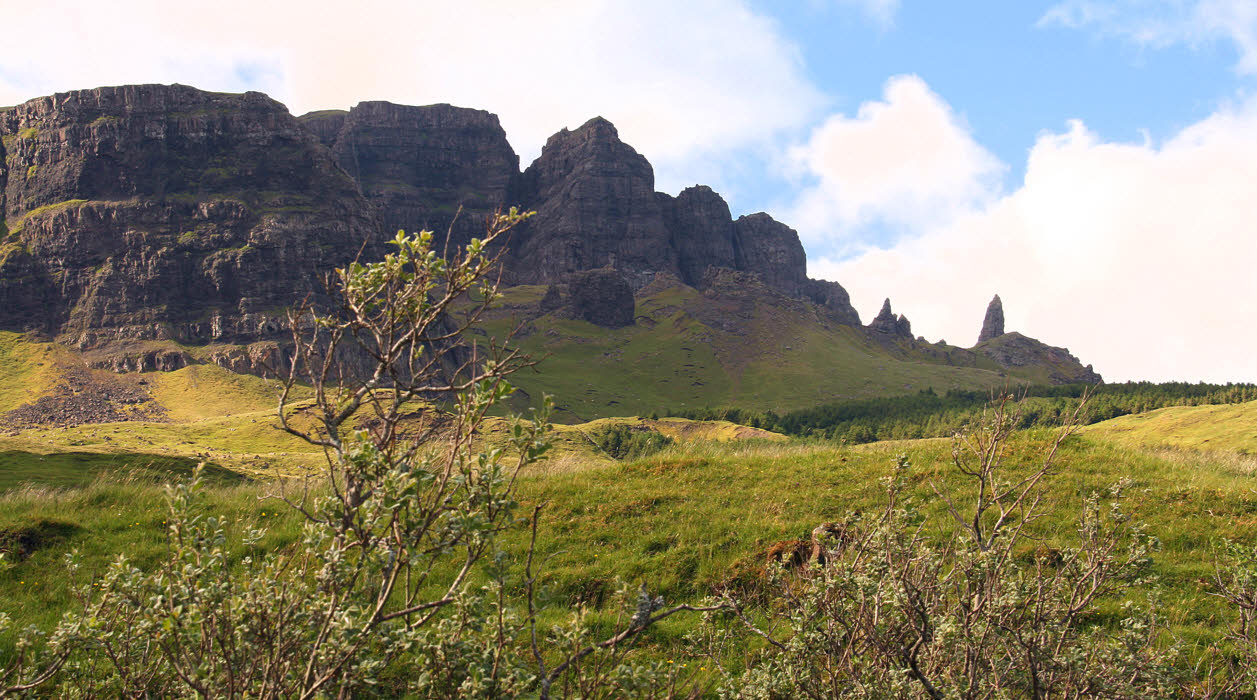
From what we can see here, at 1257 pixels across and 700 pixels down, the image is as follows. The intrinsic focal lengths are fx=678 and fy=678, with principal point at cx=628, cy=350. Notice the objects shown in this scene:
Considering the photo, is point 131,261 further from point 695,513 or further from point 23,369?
point 695,513

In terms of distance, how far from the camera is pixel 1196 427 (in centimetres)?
8231

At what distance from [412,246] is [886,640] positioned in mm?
4792

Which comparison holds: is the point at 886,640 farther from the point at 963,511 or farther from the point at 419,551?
the point at 963,511

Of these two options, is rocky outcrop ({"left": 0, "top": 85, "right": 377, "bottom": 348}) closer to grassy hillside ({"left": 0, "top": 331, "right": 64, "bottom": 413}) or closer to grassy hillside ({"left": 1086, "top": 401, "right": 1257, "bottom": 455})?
grassy hillside ({"left": 0, "top": 331, "right": 64, "bottom": 413})

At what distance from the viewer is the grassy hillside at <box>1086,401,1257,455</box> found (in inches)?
2772

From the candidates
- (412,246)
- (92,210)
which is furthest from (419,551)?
(92,210)

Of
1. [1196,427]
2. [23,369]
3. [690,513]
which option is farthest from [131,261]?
[1196,427]

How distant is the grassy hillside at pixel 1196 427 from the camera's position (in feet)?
231

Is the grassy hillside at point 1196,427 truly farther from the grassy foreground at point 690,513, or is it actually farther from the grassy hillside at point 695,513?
the grassy hillside at point 695,513

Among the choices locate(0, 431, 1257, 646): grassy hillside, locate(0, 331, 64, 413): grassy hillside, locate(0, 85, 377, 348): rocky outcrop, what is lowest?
locate(0, 331, 64, 413): grassy hillside

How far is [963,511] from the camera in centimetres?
1178

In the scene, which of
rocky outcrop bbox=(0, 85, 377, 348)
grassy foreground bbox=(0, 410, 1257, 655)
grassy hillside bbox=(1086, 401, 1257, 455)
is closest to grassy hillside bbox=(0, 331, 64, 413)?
rocky outcrop bbox=(0, 85, 377, 348)

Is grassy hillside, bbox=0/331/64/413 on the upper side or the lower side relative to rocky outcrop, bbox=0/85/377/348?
lower

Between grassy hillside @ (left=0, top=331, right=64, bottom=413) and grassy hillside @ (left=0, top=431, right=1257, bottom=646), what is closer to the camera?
grassy hillside @ (left=0, top=431, right=1257, bottom=646)
